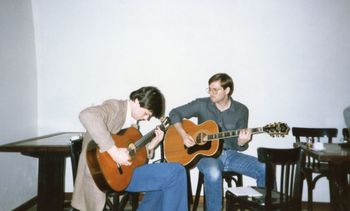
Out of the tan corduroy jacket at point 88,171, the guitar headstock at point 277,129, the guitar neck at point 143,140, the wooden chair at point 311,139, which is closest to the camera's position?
the tan corduroy jacket at point 88,171

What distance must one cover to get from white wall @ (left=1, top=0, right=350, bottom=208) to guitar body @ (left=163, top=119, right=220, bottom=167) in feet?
2.06

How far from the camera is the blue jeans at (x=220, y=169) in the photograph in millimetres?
2621

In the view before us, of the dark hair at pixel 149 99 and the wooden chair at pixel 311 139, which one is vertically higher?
the dark hair at pixel 149 99

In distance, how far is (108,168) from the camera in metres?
1.99

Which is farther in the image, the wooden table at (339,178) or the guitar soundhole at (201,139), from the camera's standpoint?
the guitar soundhole at (201,139)

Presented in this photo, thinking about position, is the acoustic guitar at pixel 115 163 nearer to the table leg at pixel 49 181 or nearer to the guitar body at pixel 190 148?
the guitar body at pixel 190 148

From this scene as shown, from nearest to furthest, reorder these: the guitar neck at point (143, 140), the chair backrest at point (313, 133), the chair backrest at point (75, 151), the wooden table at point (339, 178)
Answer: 1. the chair backrest at point (75, 151)
2. the guitar neck at point (143, 140)
3. the wooden table at point (339, 178)
4. the chair backrest at point (313, 133)

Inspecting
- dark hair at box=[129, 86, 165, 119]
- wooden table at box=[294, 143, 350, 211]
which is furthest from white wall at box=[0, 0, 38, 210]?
wooden table at box=[294, 143, 350, 211]

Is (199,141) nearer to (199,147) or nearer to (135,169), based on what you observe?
(199,147)

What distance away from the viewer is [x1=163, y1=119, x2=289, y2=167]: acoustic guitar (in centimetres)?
286

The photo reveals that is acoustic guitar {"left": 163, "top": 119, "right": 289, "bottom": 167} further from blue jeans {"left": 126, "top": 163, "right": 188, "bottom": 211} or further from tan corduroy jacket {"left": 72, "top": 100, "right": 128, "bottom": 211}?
tan corduroy jacket {"left": 72, "top": 100, "right": 128, "bottom": 211}

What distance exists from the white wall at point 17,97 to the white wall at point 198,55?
187 millimetres

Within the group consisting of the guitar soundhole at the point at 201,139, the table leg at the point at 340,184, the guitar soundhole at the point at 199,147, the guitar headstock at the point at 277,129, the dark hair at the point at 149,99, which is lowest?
the table leg at the point at 340,184

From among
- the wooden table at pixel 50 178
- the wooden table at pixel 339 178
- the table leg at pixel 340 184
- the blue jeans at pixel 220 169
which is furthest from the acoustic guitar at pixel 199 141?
the wooden table at pixel 50 178
